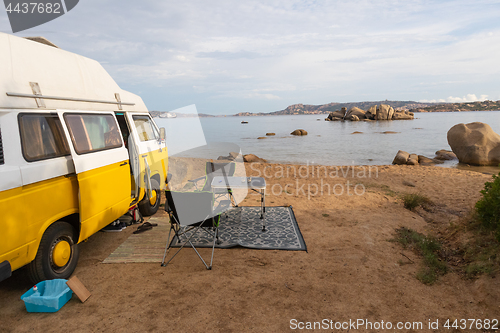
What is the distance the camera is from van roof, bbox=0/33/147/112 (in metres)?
3.09

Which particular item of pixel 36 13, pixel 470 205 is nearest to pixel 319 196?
pixel 470 205

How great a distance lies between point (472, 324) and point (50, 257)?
5.24 metres

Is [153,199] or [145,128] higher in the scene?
[145,128]

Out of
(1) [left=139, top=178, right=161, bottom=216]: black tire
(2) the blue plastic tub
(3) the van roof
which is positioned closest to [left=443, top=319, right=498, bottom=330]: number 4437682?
(2) the blue plastic tub

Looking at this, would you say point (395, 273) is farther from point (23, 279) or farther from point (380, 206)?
point (23, 279)

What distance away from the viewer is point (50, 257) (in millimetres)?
3621

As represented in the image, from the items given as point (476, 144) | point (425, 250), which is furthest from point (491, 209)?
point (476, 144)

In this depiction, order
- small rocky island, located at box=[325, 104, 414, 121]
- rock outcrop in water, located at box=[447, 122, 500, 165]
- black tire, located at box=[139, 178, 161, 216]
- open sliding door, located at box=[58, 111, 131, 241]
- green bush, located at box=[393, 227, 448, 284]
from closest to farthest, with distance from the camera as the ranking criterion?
open sliding door, located at box=[58, 111, 131, 241] < green bush, located at box=[393, 227, 448, 284] < black tire, located at box=[139, 178, 161, 216] < rock outcrop in water, located at box=[447, 122, 500, 165] < small rocky island, located at box=[325, 104, 414, 121]

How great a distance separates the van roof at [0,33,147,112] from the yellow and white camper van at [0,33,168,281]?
1cm

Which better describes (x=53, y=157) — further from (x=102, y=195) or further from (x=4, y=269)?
(x=4, y=269)

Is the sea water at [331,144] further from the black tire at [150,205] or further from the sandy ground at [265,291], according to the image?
the sandy ground at [265,291]

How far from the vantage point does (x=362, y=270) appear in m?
4.22

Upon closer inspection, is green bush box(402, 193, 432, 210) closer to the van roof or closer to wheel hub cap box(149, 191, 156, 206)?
wheel hub cap box(149, 191, 156, 206)

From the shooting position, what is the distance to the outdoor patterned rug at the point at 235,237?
478 centimetres
